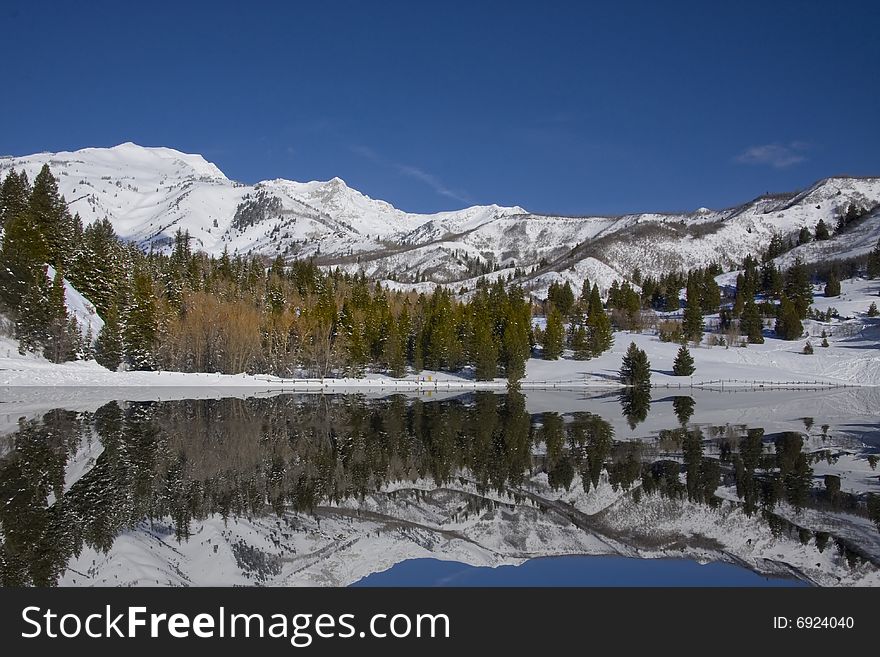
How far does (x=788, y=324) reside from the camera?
10606cm

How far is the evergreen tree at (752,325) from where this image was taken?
342 feet

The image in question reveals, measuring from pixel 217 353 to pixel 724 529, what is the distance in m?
67.8

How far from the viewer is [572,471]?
27.3 meters

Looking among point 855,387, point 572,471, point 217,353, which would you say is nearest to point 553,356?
point 855,387

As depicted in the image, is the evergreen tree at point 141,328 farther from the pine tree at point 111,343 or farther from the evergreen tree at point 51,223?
the evergreen tree at point 51,223

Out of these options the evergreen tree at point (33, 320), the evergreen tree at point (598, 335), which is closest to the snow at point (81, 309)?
the evergreen tree at point (33, 320)

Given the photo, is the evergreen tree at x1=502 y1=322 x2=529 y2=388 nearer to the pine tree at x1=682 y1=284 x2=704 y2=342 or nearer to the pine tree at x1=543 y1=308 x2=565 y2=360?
the pine tree at x1=543 y1=308 x2=565 y2=360

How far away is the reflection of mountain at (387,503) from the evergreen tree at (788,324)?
7762 centimetres

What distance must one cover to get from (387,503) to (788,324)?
332 feet

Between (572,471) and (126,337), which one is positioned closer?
(572,471)

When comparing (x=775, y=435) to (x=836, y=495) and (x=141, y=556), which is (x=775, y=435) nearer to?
(x=836, y=495)

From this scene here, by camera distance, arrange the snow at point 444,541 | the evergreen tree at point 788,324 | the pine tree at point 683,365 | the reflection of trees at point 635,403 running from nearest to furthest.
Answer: the snow at point 444,541 < the reflection of trees at point 635,403 < the pine tree at point 683,365 < the evergreen tree at point 788,324

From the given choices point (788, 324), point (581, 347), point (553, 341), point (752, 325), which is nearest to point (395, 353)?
point (553, 341)

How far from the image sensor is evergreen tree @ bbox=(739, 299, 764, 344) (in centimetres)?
10438
